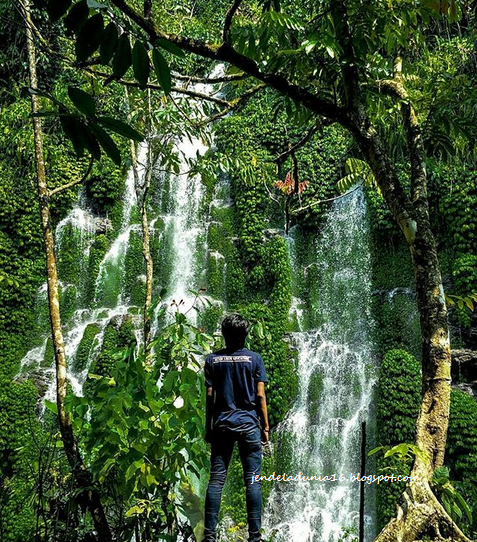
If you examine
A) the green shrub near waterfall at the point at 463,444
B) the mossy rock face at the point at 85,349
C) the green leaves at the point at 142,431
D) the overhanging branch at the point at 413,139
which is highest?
the overhanging branch at the point at 413,139

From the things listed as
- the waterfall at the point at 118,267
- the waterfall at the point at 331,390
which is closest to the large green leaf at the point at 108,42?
the waterfall at the point at 331,390

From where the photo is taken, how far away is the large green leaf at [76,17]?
2.92 ft

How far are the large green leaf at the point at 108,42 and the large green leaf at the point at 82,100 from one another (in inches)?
5.3

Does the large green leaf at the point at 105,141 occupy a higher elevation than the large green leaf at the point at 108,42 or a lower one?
lower

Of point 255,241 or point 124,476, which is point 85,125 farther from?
point 255,241

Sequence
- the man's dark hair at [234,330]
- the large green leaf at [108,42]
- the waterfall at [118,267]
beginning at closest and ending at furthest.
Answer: the large green leaf at [108,42], the man's dark hair at [234,330], the waterfall at [118,267]

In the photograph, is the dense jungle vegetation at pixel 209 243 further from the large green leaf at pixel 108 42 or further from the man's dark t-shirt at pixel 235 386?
the man's dark t-shirt at pixel 235 386

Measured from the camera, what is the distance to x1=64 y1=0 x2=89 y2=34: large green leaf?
891mm

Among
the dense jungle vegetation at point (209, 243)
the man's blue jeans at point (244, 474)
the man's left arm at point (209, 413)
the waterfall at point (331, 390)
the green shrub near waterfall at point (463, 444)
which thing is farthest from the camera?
the waterfall at point (331, 390)

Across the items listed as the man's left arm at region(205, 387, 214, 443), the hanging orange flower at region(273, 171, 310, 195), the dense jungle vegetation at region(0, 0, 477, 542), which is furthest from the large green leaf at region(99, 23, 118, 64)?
the hanging orange flower at region(273, 171, 310, 195)

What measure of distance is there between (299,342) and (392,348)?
1.72 m

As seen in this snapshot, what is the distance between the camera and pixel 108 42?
2.99 feet

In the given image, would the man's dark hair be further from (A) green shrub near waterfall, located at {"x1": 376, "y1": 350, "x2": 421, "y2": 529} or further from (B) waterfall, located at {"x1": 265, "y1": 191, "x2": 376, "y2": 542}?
(B) waterfall, located at {"x1": 265, "y1": 191, "x2": 376, "y2": 542}

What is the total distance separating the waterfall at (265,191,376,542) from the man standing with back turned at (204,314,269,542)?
5430mm
